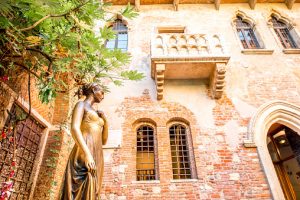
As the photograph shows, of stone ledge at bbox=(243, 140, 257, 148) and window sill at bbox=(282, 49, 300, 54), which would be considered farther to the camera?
window sill at bbox=(282, 49, 300, 54)

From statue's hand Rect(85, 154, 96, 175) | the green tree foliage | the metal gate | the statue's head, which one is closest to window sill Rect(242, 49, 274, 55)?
the green tree foliage

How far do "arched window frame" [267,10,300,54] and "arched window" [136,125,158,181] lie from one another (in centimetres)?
578

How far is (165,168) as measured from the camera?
18.6ft

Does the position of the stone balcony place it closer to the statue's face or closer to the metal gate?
the statue's face

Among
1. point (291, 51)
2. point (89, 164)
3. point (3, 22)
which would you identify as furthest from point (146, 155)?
point (291, 51)

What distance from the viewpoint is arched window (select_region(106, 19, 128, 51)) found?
818cm

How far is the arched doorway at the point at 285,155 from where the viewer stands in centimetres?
712

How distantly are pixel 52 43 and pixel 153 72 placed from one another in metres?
3.66

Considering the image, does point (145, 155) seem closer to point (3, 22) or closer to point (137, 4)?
point (3, 22)

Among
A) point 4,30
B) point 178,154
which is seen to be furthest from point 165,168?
point 4,30

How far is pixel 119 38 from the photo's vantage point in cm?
838

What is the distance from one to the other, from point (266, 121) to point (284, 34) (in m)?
4.41

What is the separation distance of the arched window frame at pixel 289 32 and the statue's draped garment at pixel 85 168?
24.6ft

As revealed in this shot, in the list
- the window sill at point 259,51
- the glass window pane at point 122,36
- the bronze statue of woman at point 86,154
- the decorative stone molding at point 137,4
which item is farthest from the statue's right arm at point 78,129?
the decorative stone molding at point 137,4
